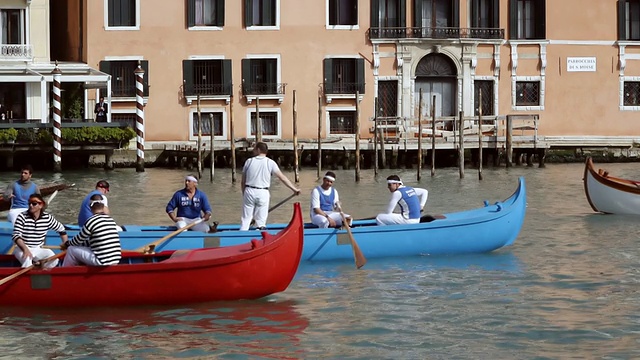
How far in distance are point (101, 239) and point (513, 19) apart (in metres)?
27.6

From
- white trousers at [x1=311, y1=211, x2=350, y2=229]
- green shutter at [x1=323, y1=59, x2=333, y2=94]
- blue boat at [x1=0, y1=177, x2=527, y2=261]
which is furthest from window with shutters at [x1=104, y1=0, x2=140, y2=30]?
white trousers at [x1=311, y1=211, x2=350, y2=229]

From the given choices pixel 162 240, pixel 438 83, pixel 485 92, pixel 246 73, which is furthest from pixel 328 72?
pixel 162 240

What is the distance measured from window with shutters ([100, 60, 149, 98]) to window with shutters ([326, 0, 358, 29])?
5445 mm

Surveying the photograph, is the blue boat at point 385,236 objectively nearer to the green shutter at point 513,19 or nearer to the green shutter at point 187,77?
the green shutter at point 187,77

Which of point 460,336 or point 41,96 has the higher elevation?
point 41,96

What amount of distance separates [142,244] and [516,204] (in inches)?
189

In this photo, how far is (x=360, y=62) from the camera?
3741 centimetres

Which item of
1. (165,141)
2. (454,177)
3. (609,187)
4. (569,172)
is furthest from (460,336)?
(165,141)

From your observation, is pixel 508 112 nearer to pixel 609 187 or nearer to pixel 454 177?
pixel 454 177

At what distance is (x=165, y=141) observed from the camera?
36781 mm

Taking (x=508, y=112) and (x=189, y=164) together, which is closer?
(x=189, y=164)

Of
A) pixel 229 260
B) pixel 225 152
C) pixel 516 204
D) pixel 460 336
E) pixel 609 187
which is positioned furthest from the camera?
pixel 225 152

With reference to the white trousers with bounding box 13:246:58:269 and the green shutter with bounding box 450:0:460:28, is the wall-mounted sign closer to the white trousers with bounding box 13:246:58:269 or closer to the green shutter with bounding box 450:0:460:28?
the green shutter with bounding box 450:0:460:28

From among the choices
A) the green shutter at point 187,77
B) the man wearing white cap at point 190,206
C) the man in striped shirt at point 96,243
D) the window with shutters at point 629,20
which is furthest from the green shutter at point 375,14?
the man in striped shirt at point 96,243
